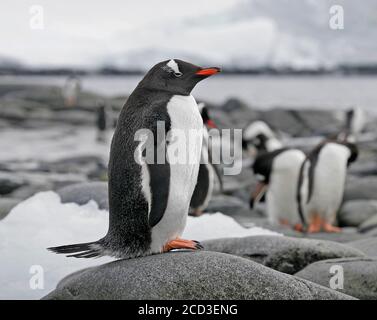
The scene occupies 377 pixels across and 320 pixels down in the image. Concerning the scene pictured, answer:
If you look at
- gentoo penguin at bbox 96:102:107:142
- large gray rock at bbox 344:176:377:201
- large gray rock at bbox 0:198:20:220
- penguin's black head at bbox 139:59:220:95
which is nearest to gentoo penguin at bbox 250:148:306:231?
large gray rock at bbox 344:176:377:201

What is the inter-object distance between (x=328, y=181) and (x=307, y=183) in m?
0.20

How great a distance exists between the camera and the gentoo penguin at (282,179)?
740cm

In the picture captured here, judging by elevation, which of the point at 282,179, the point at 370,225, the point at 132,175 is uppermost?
the point at 132,175

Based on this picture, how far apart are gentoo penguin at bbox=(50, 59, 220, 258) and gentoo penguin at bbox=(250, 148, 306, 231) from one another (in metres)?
4.32

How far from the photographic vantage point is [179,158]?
10.2 feet

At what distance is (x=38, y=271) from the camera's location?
12.3 ft

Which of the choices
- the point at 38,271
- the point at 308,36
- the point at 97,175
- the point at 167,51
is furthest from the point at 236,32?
the point at 38,271

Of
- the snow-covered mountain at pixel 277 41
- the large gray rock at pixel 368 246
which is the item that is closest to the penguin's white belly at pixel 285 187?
the large gray rock at pixel 368 246

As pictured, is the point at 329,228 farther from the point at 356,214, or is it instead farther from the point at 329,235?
the point at 356,214

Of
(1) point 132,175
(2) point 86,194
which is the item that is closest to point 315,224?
(2) point 86,194

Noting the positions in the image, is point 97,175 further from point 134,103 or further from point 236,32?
point 236,32

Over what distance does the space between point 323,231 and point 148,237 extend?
362 centimetres

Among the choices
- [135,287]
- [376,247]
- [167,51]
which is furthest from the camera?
[167,51]

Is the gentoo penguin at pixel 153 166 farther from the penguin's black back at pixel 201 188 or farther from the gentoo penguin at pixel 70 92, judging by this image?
the gentoo penguin at pixel 70 92
